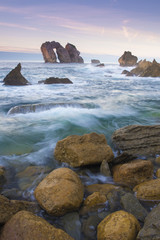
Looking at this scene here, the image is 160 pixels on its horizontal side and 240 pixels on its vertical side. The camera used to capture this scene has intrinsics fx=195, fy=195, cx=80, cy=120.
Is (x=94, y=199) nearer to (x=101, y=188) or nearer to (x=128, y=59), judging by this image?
(x=101, y=188)

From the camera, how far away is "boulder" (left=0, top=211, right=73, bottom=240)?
7.18 ft

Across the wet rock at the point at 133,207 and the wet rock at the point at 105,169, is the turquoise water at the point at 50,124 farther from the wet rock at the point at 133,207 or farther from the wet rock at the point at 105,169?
the wet rock at the point at 133,207

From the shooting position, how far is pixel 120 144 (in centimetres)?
524

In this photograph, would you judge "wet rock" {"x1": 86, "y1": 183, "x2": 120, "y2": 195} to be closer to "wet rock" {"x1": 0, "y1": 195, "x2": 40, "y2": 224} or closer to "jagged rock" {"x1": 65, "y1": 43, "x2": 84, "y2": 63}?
"wet rock" {"x1": 0, "y1": 195, "x2": 40, "y2": 224}

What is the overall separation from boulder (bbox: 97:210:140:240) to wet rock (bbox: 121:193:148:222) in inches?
14.4

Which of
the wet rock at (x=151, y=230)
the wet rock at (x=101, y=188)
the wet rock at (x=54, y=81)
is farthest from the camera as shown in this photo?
the wet rock at (x=54, y=81)

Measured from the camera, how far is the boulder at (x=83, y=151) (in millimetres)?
4195

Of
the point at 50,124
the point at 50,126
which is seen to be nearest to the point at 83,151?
the point at 50,126

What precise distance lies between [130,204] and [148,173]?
102 centimetres

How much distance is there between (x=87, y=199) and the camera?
3166 millimetres

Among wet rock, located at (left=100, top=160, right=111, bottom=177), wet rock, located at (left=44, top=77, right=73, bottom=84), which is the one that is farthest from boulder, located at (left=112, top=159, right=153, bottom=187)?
wet rock, located at (left=44, top=77, right=73, bottom=84)

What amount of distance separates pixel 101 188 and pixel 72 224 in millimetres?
932

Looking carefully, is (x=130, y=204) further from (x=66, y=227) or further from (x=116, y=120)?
(x=116, y=120)

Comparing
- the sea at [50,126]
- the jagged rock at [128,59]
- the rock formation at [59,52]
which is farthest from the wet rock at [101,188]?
the rock formation at [59,52]
